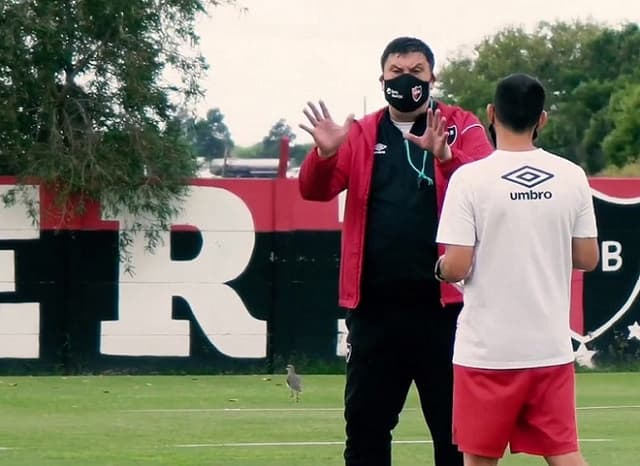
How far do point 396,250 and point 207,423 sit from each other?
5.56m

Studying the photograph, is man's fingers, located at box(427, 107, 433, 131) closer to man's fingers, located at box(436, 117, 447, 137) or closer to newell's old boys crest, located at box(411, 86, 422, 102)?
man's fingers, located at box(436, 117, 447, 137)

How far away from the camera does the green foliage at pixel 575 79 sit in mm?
61691

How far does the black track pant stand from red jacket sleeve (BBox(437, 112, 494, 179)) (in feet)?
2.07

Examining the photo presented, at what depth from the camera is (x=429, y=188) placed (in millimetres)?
6926

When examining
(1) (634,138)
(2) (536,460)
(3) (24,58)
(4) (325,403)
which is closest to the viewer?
(2) (536,460)

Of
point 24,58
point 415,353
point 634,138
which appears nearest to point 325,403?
point 24,58

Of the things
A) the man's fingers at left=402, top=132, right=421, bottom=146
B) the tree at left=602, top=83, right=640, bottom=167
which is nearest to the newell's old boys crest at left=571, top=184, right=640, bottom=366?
the man's fingers at left=402, top=132, right=421, bottom=146

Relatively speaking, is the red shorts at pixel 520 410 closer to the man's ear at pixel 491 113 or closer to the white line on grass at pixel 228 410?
the man's ear at pixel 491 113

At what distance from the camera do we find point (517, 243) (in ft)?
20.0

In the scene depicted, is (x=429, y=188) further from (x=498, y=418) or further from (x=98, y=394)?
(x=98, y=394)

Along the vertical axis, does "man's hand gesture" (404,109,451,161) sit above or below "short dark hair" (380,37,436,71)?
below

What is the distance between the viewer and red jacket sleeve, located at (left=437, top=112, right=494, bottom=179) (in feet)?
22.3

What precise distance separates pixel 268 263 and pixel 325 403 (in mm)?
3744

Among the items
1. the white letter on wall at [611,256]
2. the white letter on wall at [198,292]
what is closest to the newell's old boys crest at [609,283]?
the white letter on wall at [611,256]
